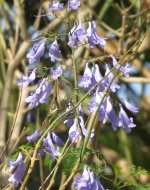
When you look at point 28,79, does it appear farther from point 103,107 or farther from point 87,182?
point 87,182

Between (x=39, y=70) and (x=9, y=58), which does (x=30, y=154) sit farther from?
(x=9, y=58)

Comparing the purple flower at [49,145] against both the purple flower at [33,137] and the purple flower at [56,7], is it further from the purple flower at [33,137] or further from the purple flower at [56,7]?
the purple flower at [56,7]

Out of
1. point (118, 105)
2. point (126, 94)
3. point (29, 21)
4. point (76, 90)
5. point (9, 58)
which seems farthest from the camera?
point (126, 94)

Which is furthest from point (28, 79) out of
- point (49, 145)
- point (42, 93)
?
point (49, 145)

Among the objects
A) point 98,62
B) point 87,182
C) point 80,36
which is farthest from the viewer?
point 98,62

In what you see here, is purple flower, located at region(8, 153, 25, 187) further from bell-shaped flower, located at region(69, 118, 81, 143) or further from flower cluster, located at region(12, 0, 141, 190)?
bell-shaped flower, located at region(69, 118, 81, 143)

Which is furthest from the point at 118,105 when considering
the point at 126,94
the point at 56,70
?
the point at 126,94

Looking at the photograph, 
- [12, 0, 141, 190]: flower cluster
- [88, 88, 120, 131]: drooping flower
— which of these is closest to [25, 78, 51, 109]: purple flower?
[12, 0, 141, 190]: flower cluster
